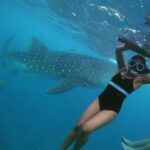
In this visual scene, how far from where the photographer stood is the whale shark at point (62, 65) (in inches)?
706

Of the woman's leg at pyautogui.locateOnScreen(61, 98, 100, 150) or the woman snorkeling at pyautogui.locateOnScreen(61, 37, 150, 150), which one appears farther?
the woman's leg at pyautogui.locateOnScreen(61, 98, 100, 150)

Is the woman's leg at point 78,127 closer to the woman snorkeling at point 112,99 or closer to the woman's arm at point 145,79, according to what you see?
the woman snorkeling at point 112,99

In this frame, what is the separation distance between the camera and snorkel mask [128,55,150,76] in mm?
7805

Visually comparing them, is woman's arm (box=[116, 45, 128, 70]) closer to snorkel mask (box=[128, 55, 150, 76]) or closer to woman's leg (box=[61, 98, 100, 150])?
snorkel mask (box=[128, 55, 150, 76])

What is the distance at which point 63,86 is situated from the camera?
616 inches

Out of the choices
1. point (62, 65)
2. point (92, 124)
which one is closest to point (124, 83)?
point (92, 124)

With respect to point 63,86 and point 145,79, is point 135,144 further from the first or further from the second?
point 63,86

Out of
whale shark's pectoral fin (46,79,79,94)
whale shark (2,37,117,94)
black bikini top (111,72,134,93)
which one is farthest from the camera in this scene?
whale shark (2,37,117,94)

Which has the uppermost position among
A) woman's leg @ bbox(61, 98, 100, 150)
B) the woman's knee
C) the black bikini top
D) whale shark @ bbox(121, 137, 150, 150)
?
the black bikini top

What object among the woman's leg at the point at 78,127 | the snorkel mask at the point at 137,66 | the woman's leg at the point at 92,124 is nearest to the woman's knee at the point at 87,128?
the woman's leg at the point at 92,124

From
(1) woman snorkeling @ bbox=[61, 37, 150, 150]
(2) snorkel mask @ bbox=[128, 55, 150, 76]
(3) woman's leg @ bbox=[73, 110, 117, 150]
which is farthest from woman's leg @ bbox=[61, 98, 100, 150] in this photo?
(2) snorkel mask @ bbox=[128, 55, 150, 76]

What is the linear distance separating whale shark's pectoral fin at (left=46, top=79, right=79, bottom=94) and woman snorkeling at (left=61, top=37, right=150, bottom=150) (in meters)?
6.55

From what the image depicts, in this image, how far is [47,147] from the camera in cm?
2542

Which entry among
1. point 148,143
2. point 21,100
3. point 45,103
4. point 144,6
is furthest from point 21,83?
point 148,143
